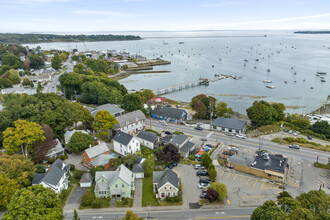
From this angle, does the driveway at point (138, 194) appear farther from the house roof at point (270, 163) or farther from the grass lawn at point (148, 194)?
the house roof at point (270, 163)

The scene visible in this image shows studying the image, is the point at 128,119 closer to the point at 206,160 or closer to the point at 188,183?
the point at 206,160

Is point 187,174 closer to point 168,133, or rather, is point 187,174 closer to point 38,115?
point 168,133

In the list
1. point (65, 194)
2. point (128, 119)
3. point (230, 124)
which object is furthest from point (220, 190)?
point (128, 119)

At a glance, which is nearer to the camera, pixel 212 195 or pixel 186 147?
pixel 212 195

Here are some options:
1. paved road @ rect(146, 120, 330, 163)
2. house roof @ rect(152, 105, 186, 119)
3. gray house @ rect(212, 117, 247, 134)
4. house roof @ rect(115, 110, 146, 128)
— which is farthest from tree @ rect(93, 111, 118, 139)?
gray house @ rect(212, 117, 247, 134)

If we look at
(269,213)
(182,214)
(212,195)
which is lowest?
(182,214)
